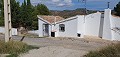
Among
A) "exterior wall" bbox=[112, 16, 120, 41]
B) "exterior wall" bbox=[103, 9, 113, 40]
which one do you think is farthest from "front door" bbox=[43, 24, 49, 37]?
"exterior wall" bbox=[112, 16, 120, 41]

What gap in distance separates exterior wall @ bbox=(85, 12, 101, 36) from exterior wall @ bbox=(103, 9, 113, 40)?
1738 mm

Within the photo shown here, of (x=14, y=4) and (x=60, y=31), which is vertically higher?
(x=14, y=4)

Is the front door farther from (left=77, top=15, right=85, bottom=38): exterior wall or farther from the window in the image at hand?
(left=77, top=15, right=85, bottom=38): exterior wall

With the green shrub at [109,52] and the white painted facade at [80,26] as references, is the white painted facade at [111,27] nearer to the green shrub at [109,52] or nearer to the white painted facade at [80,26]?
the white painted facade at [80,26]

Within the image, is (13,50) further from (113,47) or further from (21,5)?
(21,5)

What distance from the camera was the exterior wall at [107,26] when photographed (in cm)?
3333

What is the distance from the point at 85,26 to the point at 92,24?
1185 millimetres

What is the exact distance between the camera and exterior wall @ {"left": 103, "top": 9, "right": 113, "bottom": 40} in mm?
33325

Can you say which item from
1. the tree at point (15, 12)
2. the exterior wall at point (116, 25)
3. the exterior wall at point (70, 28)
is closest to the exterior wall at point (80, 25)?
the exterior wall at point (70, 28)

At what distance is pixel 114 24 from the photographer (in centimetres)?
3381

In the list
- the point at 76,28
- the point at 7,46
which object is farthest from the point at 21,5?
the point at 7,46

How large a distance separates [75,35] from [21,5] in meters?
21.5

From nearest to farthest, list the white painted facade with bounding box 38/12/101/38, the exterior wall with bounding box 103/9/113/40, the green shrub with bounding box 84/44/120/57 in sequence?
the green shrub with bounding box 84/44/120/57 → the exterior wall with bounding box 103/9/113/40 → the white painted facade with bounding box 38/12/101/38

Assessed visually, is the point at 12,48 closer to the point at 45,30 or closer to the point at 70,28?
the point at 70,28
